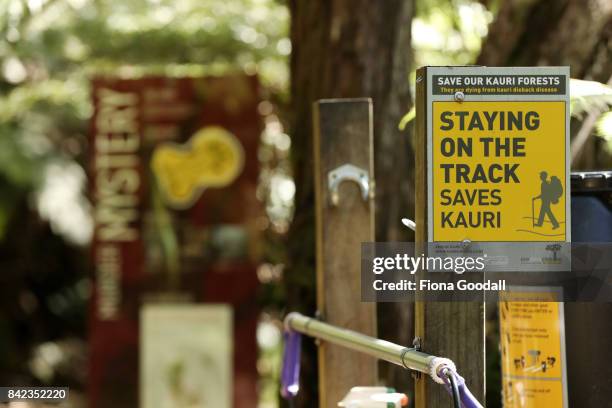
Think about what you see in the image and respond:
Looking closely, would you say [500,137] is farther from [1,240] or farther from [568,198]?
[1,240]

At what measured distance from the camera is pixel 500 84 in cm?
237

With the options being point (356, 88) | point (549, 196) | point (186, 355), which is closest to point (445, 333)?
point (549, 196)

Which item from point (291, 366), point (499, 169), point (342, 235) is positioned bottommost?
point (291, 366)

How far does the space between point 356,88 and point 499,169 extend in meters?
2.33

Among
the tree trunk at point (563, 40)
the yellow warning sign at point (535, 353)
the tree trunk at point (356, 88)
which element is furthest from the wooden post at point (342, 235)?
the tree trunk at point (563, 40)

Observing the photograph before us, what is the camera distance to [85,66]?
8164mm

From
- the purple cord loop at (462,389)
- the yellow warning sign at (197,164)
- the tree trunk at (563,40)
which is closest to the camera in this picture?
the purple cord loop at (462,389)

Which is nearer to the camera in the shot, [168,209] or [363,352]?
[363,352]

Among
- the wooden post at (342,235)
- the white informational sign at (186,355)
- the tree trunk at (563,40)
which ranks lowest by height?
the white informational sign at (186,355)

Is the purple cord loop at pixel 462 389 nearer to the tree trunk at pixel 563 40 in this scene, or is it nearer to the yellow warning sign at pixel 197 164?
the tree trunk at pixel 563 40

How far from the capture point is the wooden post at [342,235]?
3129 mm

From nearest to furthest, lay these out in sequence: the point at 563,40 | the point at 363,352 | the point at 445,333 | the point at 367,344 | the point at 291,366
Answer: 1. the point at 445,333
2. the point at 367,344
3. the point at 363,352
4. the point at 291,366
5. the point at 563,40

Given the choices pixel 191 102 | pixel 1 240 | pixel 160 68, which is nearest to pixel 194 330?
pixel 191 102

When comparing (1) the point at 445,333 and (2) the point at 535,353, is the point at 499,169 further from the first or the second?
(2) the point at 535,353
